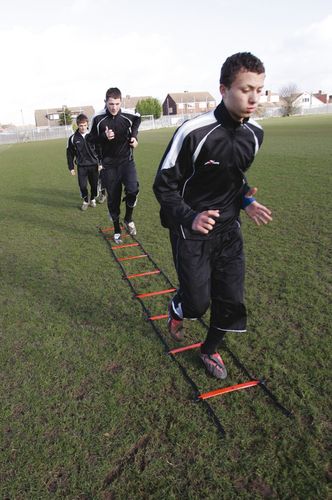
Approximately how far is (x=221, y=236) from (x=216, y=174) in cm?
48

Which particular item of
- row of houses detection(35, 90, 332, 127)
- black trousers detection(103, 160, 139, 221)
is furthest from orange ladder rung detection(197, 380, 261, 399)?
row of houses detection(35, 90, 332, 127)

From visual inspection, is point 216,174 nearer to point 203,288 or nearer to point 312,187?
point 203,288

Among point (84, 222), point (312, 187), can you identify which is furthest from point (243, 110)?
point (312, 187)

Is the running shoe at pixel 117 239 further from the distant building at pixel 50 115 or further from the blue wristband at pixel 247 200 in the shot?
the distant building at pixel 50 115

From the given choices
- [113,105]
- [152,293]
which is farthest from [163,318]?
[113,105]

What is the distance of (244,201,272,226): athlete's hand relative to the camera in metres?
2.81

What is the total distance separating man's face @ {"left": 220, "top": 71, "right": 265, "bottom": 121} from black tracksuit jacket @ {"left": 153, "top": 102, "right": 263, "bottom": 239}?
0.35 feet

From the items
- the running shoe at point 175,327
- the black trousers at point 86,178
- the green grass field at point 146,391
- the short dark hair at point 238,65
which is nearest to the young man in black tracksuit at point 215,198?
the short dark hair at point 238,65

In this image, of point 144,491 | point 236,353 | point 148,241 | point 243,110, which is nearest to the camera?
point 144,491

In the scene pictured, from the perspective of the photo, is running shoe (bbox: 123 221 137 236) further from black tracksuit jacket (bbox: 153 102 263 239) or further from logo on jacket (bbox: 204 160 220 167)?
logo on jacket (bbox: 204 160 220 167)

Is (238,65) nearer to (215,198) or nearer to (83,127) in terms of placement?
(215,198)

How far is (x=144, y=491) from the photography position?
230cm

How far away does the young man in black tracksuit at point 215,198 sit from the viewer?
8.29ft

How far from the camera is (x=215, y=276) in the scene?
120 inches
